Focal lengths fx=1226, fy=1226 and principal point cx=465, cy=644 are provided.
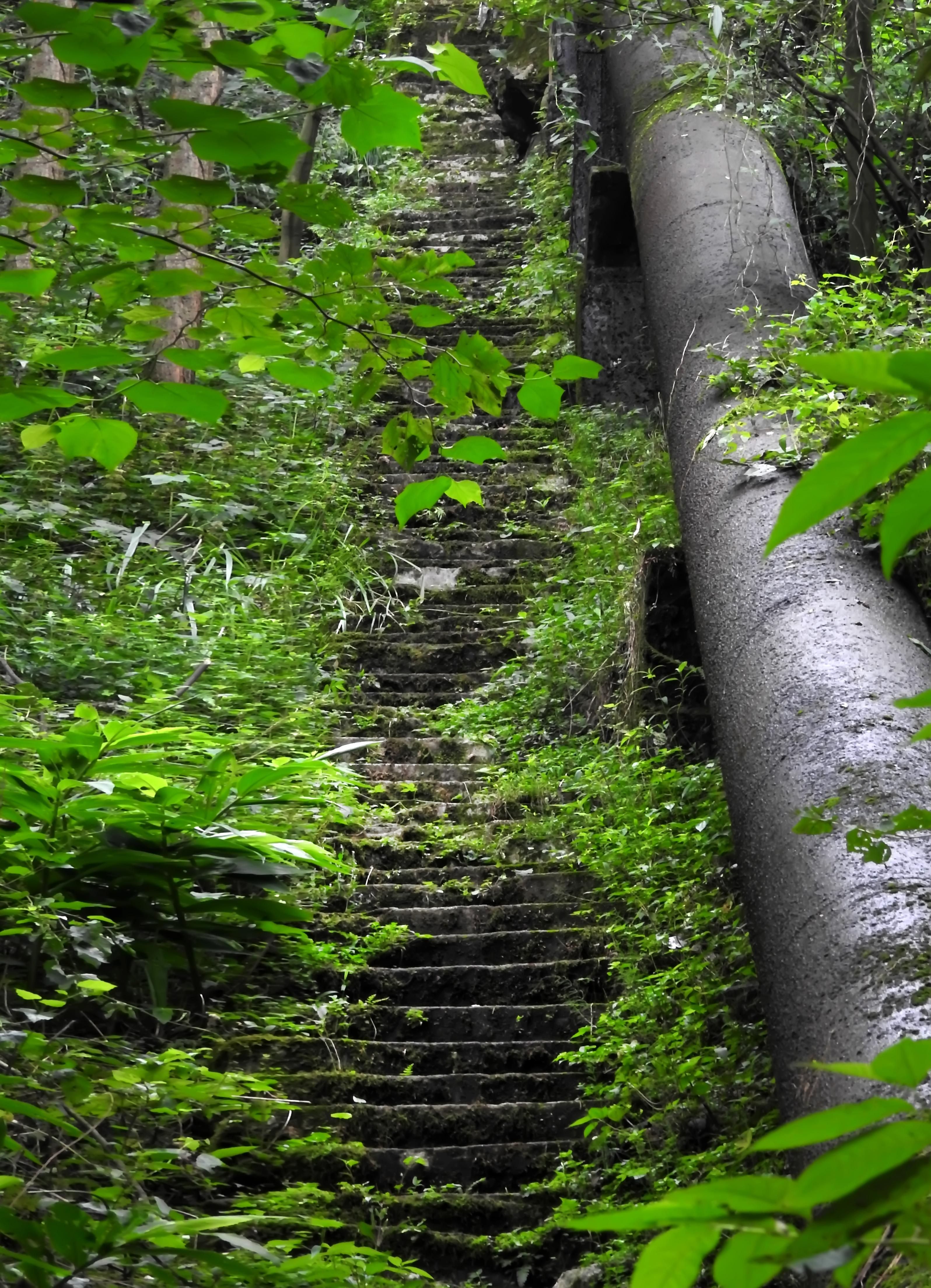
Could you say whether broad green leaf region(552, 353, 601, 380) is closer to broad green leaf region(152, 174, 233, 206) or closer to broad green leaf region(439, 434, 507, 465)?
broad green leaf region(439, 434, 507, 465)

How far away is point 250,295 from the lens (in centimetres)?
217

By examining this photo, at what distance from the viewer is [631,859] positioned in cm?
439

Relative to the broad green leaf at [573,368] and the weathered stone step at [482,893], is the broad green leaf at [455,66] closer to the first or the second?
the broad green leaf at [573,368]

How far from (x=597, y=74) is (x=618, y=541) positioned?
3.29 metres

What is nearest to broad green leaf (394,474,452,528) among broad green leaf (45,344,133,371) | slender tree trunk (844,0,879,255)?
broad green leaf (45,344,133,371)

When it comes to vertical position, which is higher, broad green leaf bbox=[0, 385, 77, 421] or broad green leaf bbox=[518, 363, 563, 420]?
broad green leaf bbox=[518, 363, 563, 420]

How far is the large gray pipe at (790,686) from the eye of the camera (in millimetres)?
2029

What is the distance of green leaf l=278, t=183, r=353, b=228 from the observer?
6.46ft

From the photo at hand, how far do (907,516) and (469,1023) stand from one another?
3.61m

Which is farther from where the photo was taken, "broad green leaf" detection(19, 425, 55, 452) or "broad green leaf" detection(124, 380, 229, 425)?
"broad green leaf" detection(19, 425, 55, 452)

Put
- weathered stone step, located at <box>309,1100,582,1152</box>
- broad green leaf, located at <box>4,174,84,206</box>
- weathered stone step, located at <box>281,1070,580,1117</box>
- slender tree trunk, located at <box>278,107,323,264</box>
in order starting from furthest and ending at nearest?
slender tree trunk, located at <box>278,107,323,264</box> < weathered stone step, located at <box>281,1070,580,1117</box> < weathered stone step, located at <box>309,1100,582,1152</box> < broad green leaf, located at <box>4,174,84,206</box>

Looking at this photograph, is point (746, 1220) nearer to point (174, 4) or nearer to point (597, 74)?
point (174, 4)

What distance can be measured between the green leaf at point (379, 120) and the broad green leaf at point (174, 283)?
0.32 metres

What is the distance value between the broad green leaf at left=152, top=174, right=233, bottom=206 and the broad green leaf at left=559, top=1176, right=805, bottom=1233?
1549mm
